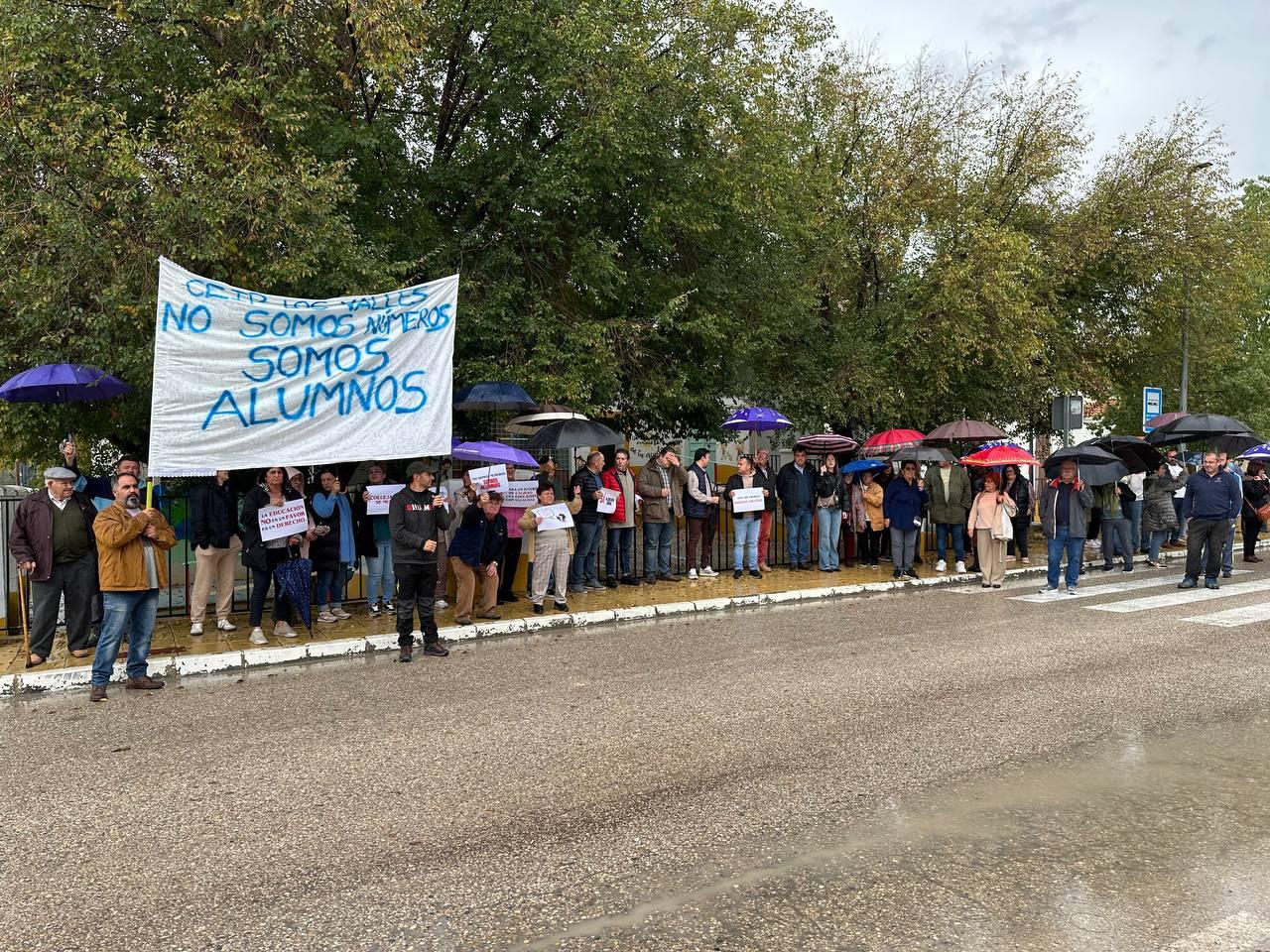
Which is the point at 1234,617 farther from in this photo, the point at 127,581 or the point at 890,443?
the point at 127,581

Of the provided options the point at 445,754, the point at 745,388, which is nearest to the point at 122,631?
the point at 445,754

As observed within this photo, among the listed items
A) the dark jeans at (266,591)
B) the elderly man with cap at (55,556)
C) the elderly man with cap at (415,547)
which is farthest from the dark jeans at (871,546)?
the elderly man with cap at (55,556)

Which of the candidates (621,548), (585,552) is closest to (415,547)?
(585,552)

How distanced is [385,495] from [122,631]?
378 cm

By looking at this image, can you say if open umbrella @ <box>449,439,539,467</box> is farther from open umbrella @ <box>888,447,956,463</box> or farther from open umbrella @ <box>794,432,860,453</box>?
open umbrella @ <box>888,447,956,463</box>

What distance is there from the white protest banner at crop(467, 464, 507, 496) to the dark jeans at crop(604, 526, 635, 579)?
2.55 metres

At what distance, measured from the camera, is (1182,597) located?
12.2 m

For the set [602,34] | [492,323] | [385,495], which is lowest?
[385,495]

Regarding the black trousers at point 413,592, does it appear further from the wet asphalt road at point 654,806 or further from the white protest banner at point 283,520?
the white protest banner at point 283,520

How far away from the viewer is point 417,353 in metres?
9.34

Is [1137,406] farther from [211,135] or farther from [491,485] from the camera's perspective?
[211,135]

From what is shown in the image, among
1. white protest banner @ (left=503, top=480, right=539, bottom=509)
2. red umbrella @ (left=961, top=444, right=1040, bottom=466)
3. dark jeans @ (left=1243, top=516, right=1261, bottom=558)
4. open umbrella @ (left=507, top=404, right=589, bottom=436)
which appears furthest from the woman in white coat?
white protest banner @ (left=503, top=480, right=539, bottom=509)

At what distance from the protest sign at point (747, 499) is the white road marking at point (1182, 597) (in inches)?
184

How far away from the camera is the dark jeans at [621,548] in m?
13.2
